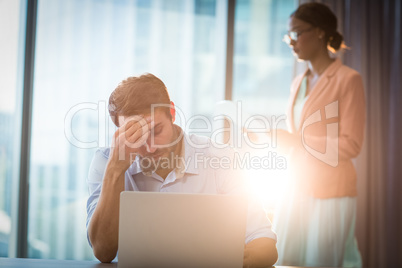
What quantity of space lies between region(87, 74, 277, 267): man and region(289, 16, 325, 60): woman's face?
36.0 inches

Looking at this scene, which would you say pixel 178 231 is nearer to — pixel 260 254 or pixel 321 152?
pixel 260 254

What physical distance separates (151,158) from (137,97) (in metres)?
0.22

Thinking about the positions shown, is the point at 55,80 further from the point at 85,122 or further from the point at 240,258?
the point at 240,258

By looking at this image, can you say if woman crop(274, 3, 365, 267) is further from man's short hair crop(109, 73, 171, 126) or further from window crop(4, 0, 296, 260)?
man's short hair crop(109, 73, 171, 126)

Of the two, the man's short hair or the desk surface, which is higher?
the man's short hair

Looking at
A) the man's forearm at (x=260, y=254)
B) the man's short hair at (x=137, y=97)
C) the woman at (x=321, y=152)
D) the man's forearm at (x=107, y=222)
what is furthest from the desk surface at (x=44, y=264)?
the woman at (x=321, y=152)

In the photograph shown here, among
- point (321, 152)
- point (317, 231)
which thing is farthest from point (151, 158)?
point (317, 231)

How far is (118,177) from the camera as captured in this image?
3.92ft

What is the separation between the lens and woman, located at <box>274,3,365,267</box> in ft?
6.44

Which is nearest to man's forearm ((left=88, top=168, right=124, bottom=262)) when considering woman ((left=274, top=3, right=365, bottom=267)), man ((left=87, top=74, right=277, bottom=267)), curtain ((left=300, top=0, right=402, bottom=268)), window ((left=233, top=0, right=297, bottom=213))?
man ((left=87, top=74, right=277, bottom=267))

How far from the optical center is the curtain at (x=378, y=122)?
265 centimetres

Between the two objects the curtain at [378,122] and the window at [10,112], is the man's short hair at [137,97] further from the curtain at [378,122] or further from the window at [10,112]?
the curtain at [378,122]

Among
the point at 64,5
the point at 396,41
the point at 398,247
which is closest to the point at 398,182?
the point at 398,247

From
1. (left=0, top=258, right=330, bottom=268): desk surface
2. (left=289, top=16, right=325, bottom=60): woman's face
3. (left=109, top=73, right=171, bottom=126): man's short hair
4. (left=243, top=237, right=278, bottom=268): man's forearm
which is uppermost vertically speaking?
(left=289, top=16, right=325, bottom=60): woman's face
